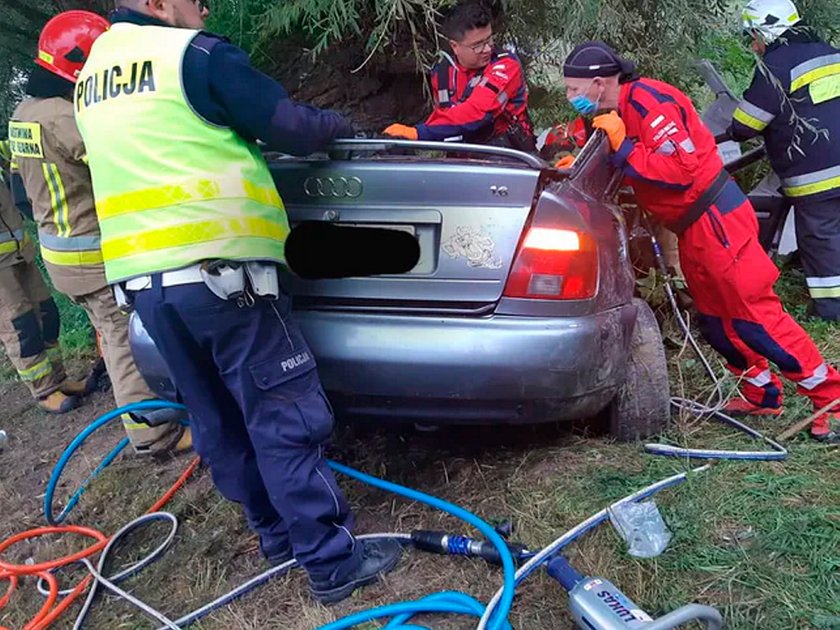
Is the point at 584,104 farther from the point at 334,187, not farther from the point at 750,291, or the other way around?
the point at 334,187

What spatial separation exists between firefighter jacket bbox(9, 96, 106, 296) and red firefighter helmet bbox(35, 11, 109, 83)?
164mm

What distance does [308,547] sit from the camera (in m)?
2.32

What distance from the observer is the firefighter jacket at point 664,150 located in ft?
9.69

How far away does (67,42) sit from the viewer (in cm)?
347

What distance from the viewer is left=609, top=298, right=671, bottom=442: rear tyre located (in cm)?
289

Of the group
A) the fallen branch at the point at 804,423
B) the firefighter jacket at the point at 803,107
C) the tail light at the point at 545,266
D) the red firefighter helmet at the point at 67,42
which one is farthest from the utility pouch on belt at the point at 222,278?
the firefighter jacket at the point at 803,107

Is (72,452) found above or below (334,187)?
below

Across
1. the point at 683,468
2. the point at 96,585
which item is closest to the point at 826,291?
the point at 683,468

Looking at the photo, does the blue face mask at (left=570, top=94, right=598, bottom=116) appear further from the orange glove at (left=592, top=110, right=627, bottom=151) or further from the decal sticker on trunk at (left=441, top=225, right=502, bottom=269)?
the decal sticker on trunk at (left=441, top=225, right=502, bottom=269)

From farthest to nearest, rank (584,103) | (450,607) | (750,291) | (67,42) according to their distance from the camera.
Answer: (67,42) < (584,103) < (750,291) < (450,607)

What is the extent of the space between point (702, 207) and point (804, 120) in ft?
4.59

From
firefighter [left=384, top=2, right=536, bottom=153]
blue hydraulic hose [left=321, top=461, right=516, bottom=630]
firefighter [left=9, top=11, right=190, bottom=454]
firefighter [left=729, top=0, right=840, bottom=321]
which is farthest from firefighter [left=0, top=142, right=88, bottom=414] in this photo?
firefighter [left=729, top=0, right=840, bottom=321]

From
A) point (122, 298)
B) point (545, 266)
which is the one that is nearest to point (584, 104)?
point (545, 266)

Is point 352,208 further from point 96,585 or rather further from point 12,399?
point 12,399
